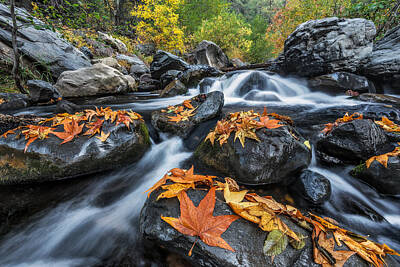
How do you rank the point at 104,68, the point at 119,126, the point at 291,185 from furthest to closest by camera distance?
the point at 104,68 < the point at 119,126 < the point at 291,185

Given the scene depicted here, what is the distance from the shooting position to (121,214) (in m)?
1.89

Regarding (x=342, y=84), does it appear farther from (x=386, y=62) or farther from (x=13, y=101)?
(x=13, y=101)

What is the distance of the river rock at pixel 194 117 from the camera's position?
3.43m

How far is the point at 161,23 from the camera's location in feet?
40.5

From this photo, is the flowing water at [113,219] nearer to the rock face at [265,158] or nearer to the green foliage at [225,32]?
the rock face at [265,158]

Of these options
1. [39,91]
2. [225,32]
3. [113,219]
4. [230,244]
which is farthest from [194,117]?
[225,32]

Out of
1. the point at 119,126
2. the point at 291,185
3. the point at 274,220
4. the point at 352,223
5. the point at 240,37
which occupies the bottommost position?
the point at 352,223

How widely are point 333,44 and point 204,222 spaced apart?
27.2 ft

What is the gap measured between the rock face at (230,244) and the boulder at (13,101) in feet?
21.8

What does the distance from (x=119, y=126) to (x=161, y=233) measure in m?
1.87

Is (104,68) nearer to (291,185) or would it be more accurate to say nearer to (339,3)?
(291,185)

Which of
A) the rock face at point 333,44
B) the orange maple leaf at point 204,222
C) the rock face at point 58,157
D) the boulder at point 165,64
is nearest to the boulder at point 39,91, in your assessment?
the rock face at point 58,157

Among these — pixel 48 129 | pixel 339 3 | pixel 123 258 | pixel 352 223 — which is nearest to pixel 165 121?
pixel 48 129

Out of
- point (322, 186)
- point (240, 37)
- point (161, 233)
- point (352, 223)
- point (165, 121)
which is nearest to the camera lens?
point (161, 233)
